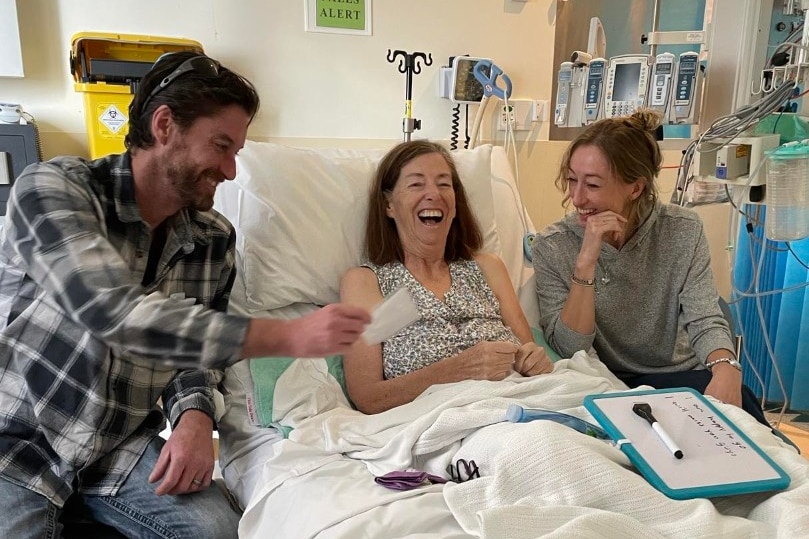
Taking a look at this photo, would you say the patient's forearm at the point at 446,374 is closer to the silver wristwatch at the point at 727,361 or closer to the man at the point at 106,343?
the man at the point at 106,343

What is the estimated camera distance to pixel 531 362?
1507 millimetres

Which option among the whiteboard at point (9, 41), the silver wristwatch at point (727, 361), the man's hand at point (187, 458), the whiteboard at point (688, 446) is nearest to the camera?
the whiteboard at point (688, 446)

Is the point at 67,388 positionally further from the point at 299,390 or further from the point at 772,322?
the point at 772,322

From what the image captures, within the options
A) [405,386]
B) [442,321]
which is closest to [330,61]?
[442,321]

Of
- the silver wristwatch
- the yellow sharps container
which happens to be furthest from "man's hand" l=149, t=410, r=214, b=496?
the silver wristwatch

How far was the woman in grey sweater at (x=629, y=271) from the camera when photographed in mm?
1675

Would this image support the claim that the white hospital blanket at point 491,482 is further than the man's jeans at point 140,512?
No

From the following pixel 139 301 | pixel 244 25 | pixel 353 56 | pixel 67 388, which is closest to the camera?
pixel 139 301

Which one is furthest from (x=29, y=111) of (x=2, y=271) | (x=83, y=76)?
(x=2, y=271)

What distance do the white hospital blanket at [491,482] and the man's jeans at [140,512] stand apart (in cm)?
11

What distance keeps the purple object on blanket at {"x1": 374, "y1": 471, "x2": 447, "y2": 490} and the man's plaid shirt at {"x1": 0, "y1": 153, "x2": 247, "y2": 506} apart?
387 millimetres

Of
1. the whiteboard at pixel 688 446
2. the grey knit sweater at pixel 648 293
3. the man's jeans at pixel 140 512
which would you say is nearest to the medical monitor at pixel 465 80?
the grey knit sweater at pixel 648 293

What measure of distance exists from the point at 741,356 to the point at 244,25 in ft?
7.92

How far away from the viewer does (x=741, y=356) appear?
2.82 m
